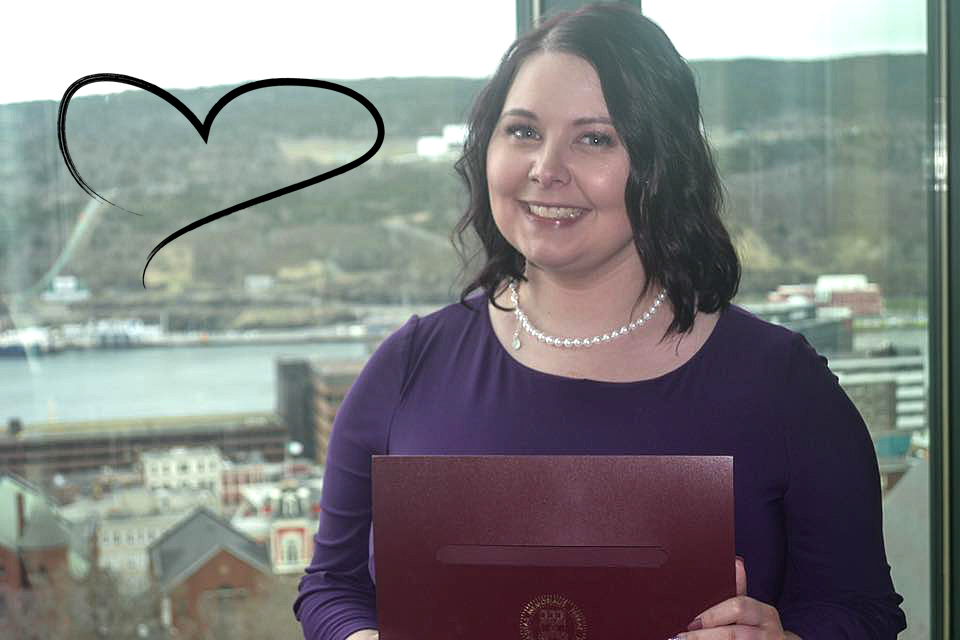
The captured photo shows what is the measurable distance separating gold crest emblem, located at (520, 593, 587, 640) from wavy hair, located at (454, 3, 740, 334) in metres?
0.38

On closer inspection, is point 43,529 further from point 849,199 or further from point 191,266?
point 849,199

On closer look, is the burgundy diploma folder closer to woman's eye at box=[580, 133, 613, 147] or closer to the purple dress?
the purple dress

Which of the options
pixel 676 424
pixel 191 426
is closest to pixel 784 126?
pixel 676 424

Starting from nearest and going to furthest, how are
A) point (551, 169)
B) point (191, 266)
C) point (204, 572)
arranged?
point (551, 169) → point (191, 266) → point (204, 572)

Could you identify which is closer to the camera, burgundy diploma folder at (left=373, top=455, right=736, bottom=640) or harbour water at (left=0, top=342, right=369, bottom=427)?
burgundy diploma folder at (left=373, top=455, right=736, bottom=640)

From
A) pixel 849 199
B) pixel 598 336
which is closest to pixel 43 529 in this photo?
pixel 598 336

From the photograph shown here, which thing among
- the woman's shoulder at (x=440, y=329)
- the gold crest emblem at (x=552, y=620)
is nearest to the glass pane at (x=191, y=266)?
the woman's shoulder at (x=440, y=329)

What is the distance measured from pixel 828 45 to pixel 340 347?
1162 millimetres

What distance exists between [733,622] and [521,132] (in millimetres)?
571

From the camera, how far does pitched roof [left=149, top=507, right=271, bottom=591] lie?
2.12 m

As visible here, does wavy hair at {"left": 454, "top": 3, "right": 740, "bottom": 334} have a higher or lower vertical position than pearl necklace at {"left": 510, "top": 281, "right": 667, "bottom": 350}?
higher

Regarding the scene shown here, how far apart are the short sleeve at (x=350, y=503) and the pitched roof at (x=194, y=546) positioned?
0.88 m

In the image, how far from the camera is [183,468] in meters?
2.10

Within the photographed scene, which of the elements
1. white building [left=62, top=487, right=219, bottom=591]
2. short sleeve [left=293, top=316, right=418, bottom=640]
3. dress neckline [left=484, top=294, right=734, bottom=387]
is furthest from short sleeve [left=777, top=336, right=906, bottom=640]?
white building [left=62, top=487, right=219, bottom=591]
